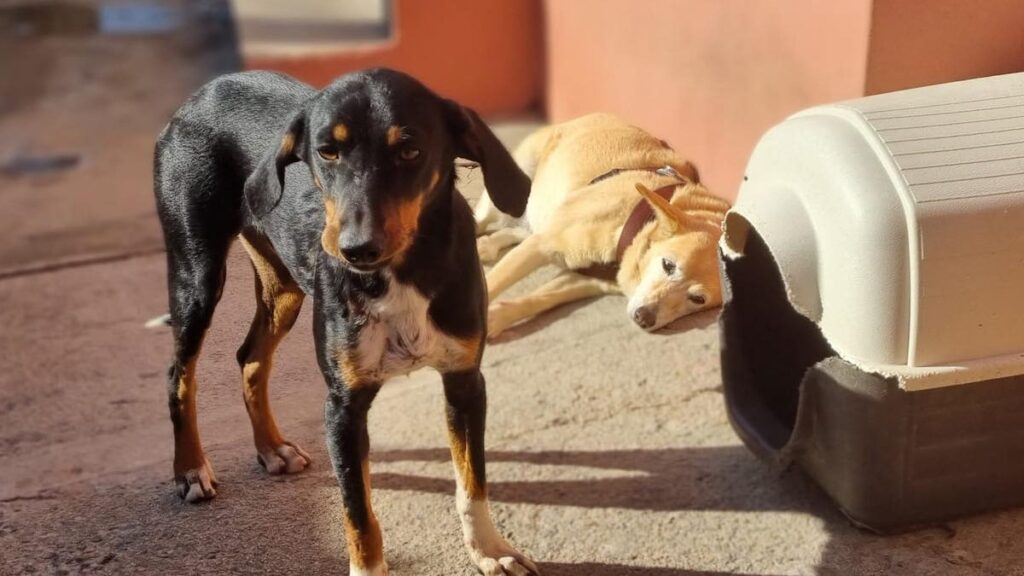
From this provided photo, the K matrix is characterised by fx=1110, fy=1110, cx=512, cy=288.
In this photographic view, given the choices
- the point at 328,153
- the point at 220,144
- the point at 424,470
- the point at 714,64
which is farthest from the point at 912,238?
the point at 714,64

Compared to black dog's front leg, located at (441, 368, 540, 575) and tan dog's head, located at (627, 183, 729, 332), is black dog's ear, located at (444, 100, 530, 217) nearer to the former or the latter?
black dog's front leg, located at (441, 368, 540, 575)

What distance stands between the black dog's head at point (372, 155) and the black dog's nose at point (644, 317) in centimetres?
146

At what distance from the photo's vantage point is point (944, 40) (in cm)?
341

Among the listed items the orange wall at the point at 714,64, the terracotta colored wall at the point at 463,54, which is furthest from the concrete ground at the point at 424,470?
the terracotta colored wall at the point at 463,54

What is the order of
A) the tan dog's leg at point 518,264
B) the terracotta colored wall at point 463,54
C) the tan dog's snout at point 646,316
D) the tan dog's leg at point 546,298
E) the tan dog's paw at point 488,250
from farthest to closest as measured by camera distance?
1. the terracotta colored wall at point 463,54
2. the tan dog's leg at point 546,298
3. the tan dog's leg at point 518,264
4. the tan dog's snout at point 646,316
5. the tan dog's paw at point 488,250

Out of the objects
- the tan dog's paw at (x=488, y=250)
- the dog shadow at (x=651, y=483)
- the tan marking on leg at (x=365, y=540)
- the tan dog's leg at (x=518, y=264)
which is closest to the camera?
the tan marking on leg at (x=365, y=540)

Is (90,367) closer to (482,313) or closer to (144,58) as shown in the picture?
(482,313)

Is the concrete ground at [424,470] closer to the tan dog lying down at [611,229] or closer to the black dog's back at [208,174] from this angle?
the black dog's back at [208,174]

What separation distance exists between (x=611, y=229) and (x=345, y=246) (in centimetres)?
188

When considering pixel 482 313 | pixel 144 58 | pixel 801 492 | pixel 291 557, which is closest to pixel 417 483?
pixel 291 557

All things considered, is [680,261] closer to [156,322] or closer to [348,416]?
[348,416]

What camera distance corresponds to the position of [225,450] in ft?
10.2

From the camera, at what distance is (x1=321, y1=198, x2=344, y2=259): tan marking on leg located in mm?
2098

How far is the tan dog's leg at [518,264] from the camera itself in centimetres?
376
